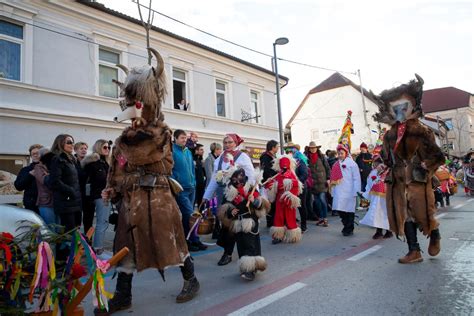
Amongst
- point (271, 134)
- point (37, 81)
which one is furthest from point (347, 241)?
point (271, 134)

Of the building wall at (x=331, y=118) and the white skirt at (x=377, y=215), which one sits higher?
the building wall at (x=331, y=118)

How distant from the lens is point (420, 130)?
466cm

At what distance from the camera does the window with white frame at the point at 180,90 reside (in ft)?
51.5

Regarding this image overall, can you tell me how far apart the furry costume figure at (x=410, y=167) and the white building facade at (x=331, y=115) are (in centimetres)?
2721

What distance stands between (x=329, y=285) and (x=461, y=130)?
6006 cm

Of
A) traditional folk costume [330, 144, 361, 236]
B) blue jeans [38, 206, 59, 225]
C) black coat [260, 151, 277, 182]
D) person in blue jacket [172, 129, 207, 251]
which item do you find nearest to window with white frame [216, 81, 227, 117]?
black coat [260, 151, 277, 182]

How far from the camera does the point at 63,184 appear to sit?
5047mm

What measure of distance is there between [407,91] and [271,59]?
39.9 feet

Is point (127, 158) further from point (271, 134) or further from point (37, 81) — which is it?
point (271, 134)

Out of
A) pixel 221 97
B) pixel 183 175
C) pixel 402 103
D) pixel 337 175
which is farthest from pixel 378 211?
pixel 221 97

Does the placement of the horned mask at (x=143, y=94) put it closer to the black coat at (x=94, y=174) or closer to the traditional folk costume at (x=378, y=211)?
the black coat at (x=94, y=174)

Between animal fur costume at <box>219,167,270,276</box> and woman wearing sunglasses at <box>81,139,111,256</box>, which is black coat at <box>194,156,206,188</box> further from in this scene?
animal fur costume at <box>219,167,270,276</box>

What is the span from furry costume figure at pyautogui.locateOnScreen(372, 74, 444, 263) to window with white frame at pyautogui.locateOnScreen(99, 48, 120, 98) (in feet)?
35.2

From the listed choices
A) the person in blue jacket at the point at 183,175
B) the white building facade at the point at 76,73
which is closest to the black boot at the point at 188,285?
the person in blue jacket at the point at 183,175
